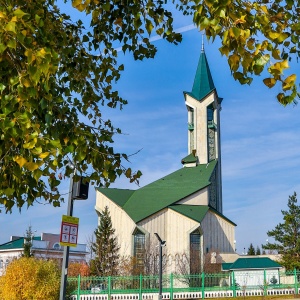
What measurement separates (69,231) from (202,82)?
6414cm

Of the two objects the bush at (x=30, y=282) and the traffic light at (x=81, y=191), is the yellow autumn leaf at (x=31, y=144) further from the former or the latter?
the bush at (x=30, y=282)

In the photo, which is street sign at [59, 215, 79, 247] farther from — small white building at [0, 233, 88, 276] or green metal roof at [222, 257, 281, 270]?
small white building at [0, 233, 88, 276]

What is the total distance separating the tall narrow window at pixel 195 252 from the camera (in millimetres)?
48562

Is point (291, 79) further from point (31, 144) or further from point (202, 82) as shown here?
point (202, 82)

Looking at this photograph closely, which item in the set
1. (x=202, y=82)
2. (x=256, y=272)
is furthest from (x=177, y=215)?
(x=202, y=82)

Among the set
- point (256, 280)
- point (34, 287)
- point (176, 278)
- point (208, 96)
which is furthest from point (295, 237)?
point (208, 96)

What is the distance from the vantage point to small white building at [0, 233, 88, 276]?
6303cm

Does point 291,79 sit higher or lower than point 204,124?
lower

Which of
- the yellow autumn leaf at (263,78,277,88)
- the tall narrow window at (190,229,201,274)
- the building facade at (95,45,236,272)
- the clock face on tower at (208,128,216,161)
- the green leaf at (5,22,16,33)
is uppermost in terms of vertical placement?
the clock face on tower at (208,128,216,161)

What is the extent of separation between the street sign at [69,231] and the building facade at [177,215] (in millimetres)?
42162

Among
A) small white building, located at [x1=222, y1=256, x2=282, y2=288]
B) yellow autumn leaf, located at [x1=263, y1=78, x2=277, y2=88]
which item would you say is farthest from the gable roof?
yellow autumn leaf, located at [x1=263, y1=78, x2=277, y2=88]

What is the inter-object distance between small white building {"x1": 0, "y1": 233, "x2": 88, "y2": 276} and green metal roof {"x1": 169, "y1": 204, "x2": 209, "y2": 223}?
61.0 ft

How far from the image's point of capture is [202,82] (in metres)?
70.7

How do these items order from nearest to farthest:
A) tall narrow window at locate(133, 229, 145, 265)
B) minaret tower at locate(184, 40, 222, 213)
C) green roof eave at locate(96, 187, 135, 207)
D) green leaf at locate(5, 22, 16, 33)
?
green leaf at locate(5, 22, 16, 33) < tall narrow window at locate(133, 229, 145, 265) < green roof eave at locate(96, 187, 135, 207) < minaret tower at locate(184, 40, 222, 213)
